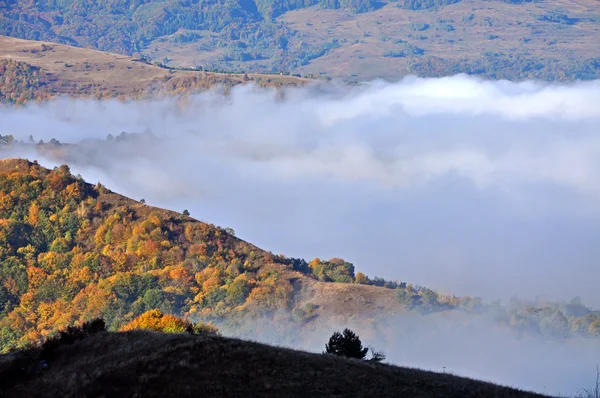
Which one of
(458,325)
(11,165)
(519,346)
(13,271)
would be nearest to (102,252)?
(13,271)

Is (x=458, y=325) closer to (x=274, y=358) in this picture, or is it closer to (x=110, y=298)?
(x=110, y=298)

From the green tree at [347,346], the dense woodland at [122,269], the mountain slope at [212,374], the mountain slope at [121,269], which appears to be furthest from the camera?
the dense woodland at [122,269]

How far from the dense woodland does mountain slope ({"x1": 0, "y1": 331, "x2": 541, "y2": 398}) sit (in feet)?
234

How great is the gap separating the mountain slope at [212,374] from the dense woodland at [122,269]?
234 feet

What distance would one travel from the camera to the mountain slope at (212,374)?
2612 centimetres

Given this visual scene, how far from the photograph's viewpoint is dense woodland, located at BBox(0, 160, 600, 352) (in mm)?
106875

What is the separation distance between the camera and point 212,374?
88.8 ft

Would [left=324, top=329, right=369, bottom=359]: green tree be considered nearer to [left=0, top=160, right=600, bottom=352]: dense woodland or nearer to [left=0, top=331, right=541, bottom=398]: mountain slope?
[left=0, top=331, right=541, bottom=398]: mountain slope

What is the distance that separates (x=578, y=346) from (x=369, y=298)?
42332 millimetres

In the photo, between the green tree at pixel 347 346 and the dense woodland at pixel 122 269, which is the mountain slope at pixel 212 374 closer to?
the green tree at pixel 347 346

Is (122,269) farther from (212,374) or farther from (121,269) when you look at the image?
(212,374)

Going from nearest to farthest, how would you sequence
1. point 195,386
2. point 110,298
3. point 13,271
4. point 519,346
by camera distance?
1. point 195,386
2. point 110,298
3. point 13,271
4. point 519,346

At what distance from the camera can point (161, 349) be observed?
2922 centimetres

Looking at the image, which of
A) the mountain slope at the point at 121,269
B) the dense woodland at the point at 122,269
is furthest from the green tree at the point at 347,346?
the dense woodland at the point at 122,269
